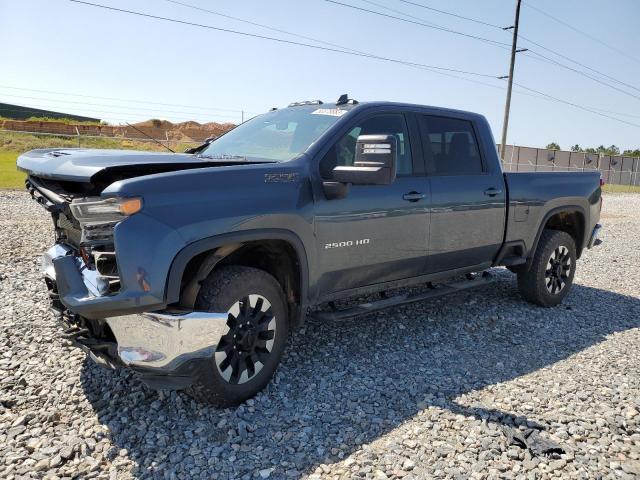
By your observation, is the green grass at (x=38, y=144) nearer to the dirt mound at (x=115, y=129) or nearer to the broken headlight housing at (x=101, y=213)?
the dirt mound at (x=115, y=129)

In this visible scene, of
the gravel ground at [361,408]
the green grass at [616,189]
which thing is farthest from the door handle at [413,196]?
the green grass at [616,189]

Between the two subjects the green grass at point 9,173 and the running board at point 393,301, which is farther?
the green grass at point 9,173

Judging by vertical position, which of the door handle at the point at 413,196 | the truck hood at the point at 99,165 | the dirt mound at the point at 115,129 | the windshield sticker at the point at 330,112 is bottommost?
the door handle at the point at 413,196

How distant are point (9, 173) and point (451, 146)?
17.2 metres

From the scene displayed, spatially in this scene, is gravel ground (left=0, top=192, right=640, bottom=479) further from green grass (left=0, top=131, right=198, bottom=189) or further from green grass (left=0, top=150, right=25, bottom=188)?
green grass (left=0, top=131, right=198, bottom=189)

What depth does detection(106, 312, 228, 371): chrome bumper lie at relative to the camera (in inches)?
110

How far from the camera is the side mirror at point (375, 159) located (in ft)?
10.7

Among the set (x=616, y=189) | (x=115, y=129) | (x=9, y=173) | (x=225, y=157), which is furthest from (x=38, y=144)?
(x=616, y=189)

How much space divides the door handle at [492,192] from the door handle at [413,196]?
971mm

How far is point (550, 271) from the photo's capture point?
19.0ft

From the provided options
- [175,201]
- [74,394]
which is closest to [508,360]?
[175,201]

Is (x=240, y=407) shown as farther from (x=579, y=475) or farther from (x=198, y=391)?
(x=579, y=475)

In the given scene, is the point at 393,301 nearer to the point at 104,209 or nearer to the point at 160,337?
the point at 160,337

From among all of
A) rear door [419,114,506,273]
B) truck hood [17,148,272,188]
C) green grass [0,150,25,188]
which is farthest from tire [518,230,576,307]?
green grass [0,150,25,188]
